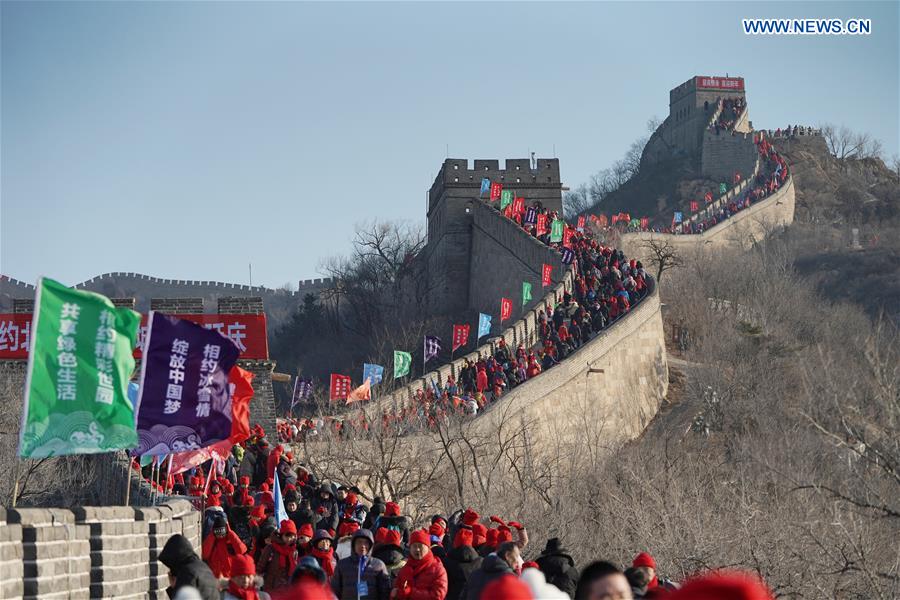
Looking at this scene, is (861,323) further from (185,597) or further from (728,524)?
(185,597)

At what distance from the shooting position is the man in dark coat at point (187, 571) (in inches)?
341

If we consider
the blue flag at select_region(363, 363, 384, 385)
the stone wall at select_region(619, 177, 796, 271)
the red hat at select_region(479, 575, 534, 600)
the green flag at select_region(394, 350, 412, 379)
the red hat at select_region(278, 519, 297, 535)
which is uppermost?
the stone wall at select_region(619, 177, 796, 271)

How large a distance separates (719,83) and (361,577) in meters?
90.2

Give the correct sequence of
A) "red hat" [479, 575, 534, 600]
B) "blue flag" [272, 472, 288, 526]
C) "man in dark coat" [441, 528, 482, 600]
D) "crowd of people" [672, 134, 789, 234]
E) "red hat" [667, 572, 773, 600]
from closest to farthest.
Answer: "red hat" [667, 572, 773, 600] < "red hat" [479, 575, 534, 600] < "man in dark coat" [441, 528, 482, 600] < "blue flag" [272, 472, 288, 526] < "crowd of people" [672, 134, 789, 234]

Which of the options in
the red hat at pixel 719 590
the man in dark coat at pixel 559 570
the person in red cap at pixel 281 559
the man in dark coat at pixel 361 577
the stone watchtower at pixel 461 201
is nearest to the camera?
the red hat at pixel 719 590

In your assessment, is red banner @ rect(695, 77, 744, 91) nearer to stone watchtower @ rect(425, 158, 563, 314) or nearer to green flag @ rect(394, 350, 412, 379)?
stone watchtower @ rect(425, 158, 563, 314)

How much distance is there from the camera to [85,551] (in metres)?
9.41

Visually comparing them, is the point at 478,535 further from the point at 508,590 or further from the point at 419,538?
the point at 508,590

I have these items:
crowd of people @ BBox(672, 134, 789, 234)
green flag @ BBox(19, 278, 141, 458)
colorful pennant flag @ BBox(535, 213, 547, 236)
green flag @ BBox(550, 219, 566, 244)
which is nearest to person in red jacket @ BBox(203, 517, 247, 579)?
green flag @ BBox(19, 278, 141, 458)

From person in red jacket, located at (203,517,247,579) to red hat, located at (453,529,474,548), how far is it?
175 cm

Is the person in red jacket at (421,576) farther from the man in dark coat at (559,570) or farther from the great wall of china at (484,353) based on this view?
the great wall of china at (484,353)

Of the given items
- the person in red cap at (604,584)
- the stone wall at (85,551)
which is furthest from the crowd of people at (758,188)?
the person in red cap at (604,584)

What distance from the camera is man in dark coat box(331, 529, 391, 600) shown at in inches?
445

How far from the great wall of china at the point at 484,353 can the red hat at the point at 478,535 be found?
8.09 ft
